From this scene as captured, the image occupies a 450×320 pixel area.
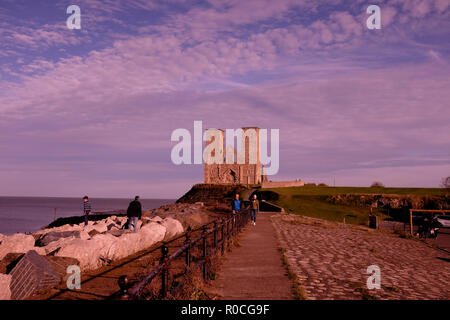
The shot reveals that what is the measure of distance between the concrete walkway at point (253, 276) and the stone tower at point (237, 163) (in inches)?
2582

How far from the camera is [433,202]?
39250 mm

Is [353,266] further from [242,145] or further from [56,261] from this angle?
[242,145]

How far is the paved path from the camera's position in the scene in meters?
7.43

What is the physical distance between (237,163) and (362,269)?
70.8 m

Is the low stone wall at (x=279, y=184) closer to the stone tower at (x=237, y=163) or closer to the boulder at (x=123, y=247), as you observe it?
the stone tower at (x=237, y=163)

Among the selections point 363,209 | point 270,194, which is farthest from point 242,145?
point 363,209

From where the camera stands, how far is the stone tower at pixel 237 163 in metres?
78.8

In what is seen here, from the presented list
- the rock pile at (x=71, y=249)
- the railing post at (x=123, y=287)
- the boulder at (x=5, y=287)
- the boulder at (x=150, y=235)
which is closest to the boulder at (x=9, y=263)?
the rock pile at (x=71, y=249)

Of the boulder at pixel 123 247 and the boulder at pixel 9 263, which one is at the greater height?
the boulder at pixel 9 263

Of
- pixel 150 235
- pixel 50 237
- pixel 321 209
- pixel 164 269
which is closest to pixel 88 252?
pixel 50 237

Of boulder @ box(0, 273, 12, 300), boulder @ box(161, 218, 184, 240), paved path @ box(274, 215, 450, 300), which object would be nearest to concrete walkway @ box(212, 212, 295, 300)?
paved path @ box(274, 215, 450, 300)

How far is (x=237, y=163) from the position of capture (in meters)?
80.6

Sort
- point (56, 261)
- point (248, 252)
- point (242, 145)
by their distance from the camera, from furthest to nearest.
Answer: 1. point (242, 145)
2. point (248, 252)
3. point (56, 261)
